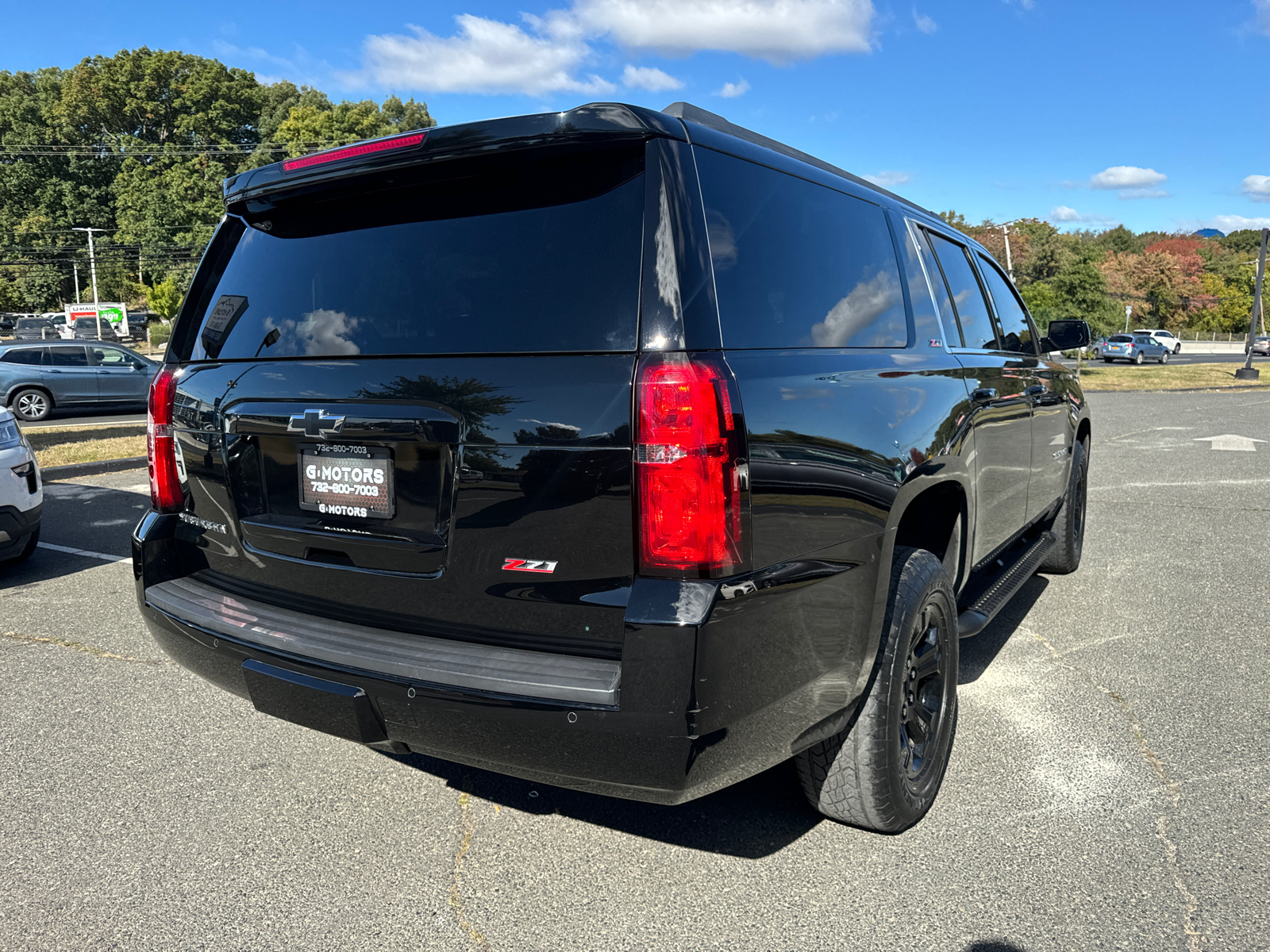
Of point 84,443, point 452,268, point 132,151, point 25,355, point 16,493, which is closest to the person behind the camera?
point 452,268

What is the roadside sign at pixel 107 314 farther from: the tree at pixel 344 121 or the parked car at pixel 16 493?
the parked car at pixel 16 493

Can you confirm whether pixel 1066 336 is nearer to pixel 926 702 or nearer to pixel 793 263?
pixel 926 702

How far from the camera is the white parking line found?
20.7ft

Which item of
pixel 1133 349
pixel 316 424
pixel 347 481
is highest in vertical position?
pixel 1133 349

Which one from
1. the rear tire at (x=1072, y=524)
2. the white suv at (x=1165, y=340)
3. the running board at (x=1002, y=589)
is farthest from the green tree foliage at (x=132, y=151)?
the running board at (x=1002, y=589)

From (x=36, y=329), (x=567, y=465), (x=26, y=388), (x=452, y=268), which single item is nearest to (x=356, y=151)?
(x=452, y=268)

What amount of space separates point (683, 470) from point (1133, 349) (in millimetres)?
52281

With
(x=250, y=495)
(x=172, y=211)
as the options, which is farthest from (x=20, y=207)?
(x=250, y=495)

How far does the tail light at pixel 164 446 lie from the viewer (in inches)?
115

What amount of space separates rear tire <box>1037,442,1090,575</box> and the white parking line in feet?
19.9

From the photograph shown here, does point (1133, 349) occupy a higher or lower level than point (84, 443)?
higher

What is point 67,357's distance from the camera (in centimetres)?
1820

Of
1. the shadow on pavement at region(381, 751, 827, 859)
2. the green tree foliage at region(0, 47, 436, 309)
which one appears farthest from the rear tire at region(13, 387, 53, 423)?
the green tree foliage at region(0, 47, 436, 309)

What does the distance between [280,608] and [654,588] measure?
1260mm
